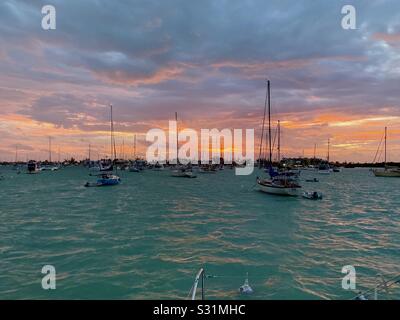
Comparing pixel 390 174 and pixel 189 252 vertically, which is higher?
pixel 189 252

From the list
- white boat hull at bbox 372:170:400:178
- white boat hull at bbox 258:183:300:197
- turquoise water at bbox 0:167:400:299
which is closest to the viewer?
turquoise water at bbox 0:167:400:299

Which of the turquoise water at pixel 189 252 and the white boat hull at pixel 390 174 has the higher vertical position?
the turquoise water at pixel 189 252

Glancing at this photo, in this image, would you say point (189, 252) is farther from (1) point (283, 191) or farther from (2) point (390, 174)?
(2) point (390, 174)

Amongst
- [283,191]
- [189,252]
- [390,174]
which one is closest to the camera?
[189,252]

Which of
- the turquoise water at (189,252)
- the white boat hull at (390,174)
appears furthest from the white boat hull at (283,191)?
the white boat hull at (390,174)

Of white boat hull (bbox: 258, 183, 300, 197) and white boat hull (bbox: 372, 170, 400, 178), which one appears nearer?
white boat hull (bbox: 258, 183, 300, 197)

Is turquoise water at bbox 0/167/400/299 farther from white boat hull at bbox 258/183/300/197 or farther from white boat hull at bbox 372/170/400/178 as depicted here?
white boat hull at bbox 372/170/400/178

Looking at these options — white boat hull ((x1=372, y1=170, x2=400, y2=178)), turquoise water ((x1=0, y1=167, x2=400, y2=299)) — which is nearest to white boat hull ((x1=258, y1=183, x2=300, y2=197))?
turquoise water ((x1=0, y1=167, x2=400, y2=299))

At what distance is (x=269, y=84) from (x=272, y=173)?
17.3 meters

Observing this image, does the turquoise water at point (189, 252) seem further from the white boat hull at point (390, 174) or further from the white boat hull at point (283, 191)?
the white boat hull at point (390, 174)

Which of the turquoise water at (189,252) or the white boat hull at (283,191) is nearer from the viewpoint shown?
the turquoise water at (189,252)

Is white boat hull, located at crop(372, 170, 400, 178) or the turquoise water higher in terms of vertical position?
the turquoise water

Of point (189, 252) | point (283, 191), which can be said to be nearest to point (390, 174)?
point (283, 191)

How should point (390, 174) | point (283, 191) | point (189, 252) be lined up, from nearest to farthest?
point (189, 252) → point (283, 191) → point (390, 174)
